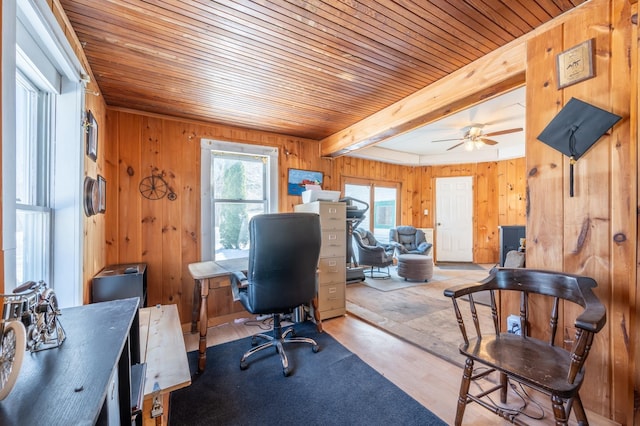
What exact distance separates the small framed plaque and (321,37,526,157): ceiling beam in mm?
215


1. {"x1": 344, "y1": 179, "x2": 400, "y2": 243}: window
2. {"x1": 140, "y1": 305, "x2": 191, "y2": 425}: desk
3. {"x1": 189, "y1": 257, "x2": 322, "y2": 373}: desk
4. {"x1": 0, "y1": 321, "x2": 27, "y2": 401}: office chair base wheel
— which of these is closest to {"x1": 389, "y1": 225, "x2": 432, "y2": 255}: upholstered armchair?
{"x1": 344, "y1": 179, "x2": 400, "y2": 243}: window

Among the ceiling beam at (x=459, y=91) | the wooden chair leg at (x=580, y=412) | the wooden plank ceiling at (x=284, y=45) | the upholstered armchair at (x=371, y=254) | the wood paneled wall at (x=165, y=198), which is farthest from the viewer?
the upholstered armchair at (x=371, y=254)

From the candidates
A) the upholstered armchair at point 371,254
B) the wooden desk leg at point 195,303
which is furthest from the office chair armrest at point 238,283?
the upholstered armchair at point 371,254

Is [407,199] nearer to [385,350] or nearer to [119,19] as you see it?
[385,350]

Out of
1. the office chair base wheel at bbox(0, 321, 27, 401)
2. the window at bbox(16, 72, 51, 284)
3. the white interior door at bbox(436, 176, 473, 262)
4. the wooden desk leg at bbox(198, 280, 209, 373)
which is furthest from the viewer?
the white interior door at bbox(436, 176, 473, 262)

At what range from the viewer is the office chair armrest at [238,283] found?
2.09 m

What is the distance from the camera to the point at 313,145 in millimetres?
3777

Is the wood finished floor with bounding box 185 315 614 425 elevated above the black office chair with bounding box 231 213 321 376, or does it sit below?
below

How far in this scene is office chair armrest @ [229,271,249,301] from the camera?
6.85 ft

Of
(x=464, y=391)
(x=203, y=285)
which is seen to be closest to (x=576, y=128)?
(x=464, y=391)

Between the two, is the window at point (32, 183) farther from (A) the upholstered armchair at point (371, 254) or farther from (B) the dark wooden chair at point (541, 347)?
(A) the upholstered armchair at point (371, 254)

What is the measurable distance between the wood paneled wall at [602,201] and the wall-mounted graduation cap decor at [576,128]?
4cm

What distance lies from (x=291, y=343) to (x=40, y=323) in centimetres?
199

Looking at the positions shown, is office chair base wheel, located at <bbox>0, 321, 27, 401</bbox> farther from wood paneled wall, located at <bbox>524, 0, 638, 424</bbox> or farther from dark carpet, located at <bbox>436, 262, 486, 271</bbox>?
dark carpet, located at <bbox>436, 262, 486, 271</bbox>
